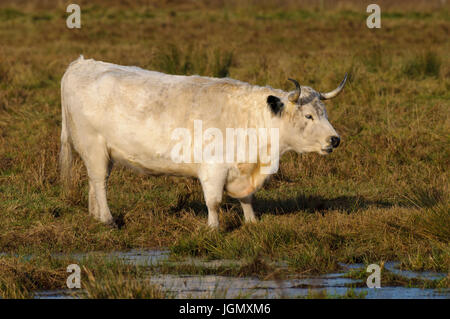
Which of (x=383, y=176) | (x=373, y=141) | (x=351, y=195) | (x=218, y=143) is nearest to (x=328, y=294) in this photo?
(x=218, y=143)

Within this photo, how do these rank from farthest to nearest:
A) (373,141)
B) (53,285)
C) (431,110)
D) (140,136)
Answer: (431,110)
(373,141)
(140,136)
(53,285)

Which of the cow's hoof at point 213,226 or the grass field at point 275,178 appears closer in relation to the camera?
the grass field at point 275,178

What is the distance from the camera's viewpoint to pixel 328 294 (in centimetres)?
499

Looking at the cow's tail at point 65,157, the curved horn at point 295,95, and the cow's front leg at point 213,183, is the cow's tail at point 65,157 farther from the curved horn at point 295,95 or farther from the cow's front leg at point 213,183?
the curved horn at point 295,95

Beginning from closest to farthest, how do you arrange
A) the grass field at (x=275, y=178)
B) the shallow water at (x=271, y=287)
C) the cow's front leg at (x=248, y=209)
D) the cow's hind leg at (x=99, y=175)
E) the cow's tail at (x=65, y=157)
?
the shallow water at (x=271, y=287) → the grass field at (x=275, y=178) → the cow's front leg at (x=248, y=209) → the cow's hind leg at (x=99, y=175) → the cow's tail at (x=65, y=157)

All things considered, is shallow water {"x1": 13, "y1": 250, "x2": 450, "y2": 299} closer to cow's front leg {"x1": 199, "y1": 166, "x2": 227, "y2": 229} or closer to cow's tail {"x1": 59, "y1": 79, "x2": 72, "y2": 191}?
cow's front leg {"x1": 199, "y1": 166, "x2": 227, "y2": 229}

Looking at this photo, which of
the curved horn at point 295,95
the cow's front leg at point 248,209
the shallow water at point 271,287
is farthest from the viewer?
the cow's front leg at point 248,209

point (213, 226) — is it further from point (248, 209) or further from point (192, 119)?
point (192, 119)

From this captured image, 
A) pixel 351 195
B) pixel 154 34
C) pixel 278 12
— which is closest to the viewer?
pixel 351 195

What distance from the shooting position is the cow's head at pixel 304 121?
22.3 feet

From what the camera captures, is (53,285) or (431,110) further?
(431,110)

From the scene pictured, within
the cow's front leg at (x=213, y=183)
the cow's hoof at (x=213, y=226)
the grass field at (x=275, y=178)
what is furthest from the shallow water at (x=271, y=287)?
the cow's front leg at (x=213, y=183)
